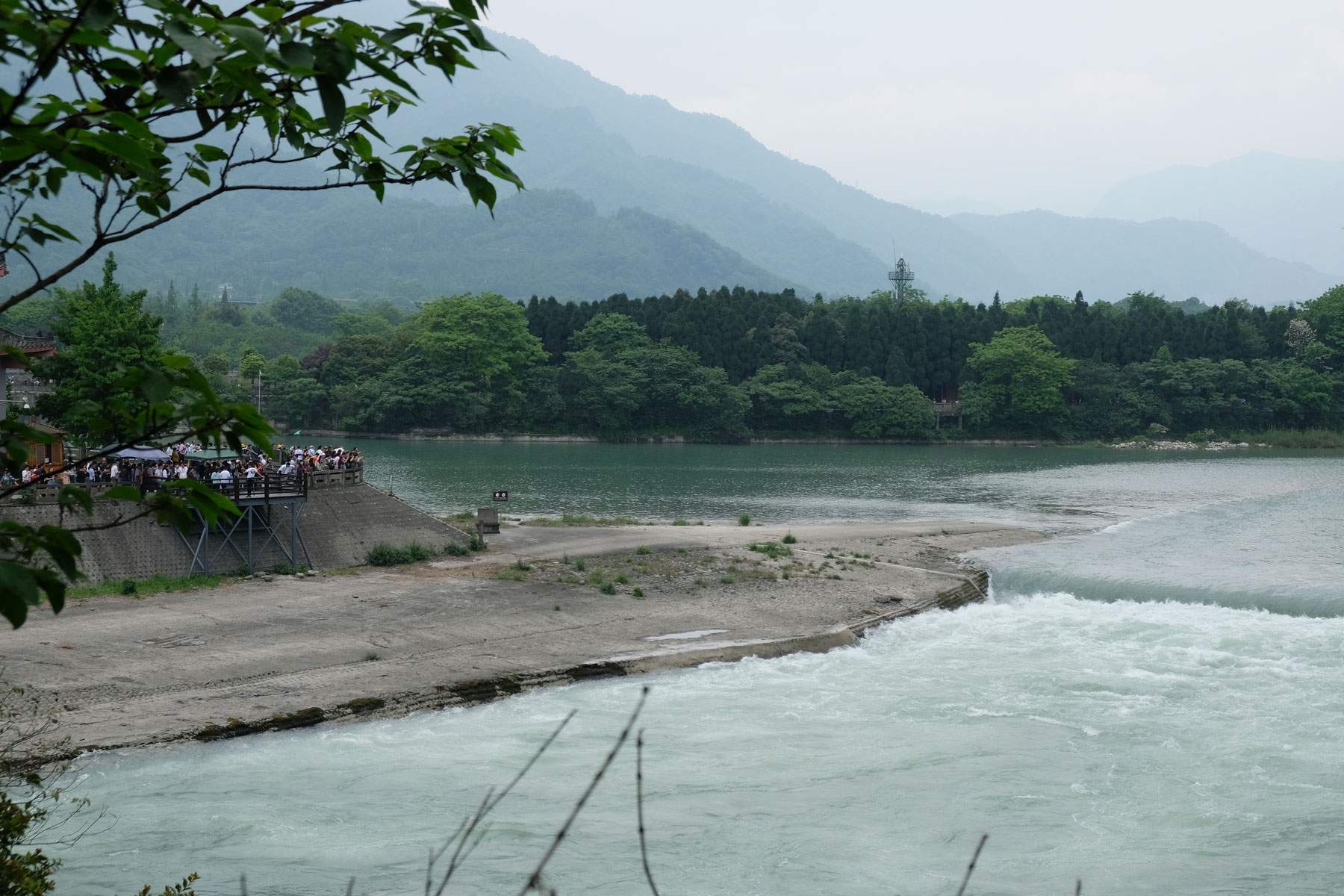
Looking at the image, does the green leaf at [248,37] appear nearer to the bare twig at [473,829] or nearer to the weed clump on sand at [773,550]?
the bare twig at [473,829]

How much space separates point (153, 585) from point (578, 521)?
1950cm

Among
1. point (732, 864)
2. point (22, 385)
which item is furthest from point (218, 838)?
point (22, 385)

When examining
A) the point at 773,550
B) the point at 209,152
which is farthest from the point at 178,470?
the point at 209,152

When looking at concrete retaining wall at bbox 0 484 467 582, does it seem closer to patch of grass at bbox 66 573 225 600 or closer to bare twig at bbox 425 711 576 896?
patch of grass at bbox 66 573 225 600

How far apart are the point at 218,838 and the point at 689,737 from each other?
282 inches

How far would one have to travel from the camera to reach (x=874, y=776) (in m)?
15.6

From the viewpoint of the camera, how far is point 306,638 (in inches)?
847

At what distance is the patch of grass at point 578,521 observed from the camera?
41625 millimetres

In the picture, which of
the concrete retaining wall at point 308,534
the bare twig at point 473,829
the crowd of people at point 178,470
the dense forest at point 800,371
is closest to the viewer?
the bare twig at point 473,829

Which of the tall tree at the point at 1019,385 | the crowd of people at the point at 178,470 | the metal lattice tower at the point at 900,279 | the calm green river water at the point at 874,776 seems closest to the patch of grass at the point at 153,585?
the crowd of people at the point at 178,470

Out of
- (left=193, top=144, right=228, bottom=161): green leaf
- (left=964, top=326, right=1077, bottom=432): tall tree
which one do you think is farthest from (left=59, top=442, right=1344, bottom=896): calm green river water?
(left=964, top=326, right=1077, bottom=432): tall tree

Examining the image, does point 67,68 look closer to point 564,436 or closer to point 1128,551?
point 1128,551

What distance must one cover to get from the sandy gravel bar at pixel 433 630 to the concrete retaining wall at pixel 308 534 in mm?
1307

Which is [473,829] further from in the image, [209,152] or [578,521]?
[578,521]
